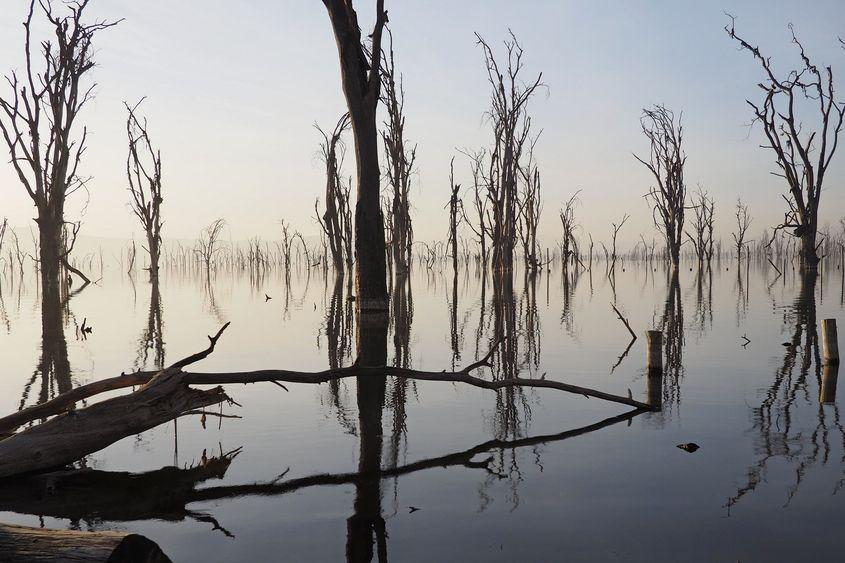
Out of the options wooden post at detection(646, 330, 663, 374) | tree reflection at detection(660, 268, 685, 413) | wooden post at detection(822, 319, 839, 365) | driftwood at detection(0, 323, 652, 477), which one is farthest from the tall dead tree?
driftwood at detection(0, 323, 652, 477)

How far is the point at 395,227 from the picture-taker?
31.7m

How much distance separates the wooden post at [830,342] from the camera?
7586 millimetres

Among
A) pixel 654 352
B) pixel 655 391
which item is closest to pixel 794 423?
pixel 655 391

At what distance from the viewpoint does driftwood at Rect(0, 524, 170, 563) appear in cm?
267

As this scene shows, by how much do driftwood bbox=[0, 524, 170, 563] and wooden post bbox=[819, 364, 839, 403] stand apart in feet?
18.9

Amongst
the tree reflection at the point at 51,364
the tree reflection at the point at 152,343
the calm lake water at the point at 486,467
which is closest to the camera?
the calm lake water at the point at 486,467

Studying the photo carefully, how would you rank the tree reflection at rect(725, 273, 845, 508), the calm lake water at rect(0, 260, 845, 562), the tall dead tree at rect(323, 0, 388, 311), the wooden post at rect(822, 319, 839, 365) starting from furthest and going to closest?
the tall dead tree at rect(323, 0, 388, 311)
the wooden post at rect(822, 319, 839, 365)
the tree reflection at rect(725, 273, 845, 508)
the calm lake water at rect(0, 260, 845, 562)

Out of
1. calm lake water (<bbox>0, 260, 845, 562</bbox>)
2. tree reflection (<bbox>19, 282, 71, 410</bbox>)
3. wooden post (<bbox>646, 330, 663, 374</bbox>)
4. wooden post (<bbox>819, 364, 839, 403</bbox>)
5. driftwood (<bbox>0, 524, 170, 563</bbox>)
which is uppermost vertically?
wooden post (<bbox>646, 330, 663, 374</bbox>)

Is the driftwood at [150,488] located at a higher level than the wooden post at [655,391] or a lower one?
lower

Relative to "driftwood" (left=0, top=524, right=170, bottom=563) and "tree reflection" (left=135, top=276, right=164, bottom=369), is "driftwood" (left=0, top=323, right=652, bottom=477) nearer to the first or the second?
"driftwood" (left=0, top=524, right=170, bottom=563)

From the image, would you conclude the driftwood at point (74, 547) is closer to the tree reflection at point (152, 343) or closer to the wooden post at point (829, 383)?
the tree reflection at point (152, 343)

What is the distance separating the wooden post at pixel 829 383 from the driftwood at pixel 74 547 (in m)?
5.76

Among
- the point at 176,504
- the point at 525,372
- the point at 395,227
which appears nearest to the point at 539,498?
the point at 176,504

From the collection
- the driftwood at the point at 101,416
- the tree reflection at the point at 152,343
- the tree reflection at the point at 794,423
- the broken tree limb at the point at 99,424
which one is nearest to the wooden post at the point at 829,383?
the tree reflection at the point at 794,423
